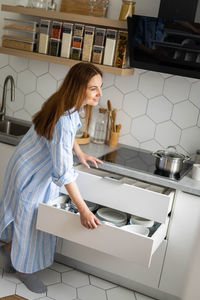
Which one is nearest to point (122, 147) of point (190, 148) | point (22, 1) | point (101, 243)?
point (190, 148)

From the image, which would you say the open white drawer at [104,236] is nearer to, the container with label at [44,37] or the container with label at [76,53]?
the container with label at [76,53]

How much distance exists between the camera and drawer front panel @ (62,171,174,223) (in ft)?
7.34

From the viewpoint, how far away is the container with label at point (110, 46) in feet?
9.00

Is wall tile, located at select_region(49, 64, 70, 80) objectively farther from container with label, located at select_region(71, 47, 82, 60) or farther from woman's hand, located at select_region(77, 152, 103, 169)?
woman's hand, located at select_region(77, 152, 103, 169)

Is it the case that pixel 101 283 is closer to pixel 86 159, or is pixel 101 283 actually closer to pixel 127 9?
pixel 86 159

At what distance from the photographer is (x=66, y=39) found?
2850 millimetres

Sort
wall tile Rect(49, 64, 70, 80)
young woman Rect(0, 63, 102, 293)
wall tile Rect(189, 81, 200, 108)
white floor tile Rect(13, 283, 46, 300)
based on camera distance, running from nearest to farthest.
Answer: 1. young woman Rect(0, 63, 102, 293)
2. white floor tile Rect(13, 283, 46, 300)
3. wall tile Rect(189, 81, 200, 108)
4. wall tile Rect(49, 64, 70, 80)

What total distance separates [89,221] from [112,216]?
41 cm

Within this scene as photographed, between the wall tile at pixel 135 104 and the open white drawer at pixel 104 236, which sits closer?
the open white drawer at pixel 104 236

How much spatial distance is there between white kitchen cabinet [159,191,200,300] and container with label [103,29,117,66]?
3.16 feet

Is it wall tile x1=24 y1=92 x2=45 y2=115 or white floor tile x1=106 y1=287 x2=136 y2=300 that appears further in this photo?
wall tile x1=24 y1=92 x2=45 y2=115

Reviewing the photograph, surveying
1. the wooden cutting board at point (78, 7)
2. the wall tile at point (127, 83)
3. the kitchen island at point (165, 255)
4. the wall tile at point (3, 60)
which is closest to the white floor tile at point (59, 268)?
the kitchen island at point (165, 255)

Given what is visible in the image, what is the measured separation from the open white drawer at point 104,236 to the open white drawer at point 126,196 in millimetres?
115

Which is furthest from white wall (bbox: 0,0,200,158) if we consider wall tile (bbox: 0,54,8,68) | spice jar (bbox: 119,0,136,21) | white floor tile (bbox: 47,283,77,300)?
white floor tile (bbox: 47,283,77,300)
